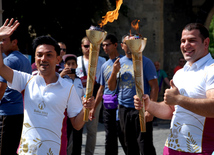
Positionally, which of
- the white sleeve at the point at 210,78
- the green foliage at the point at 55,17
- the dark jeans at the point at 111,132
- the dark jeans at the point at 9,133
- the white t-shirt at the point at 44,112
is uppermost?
the green foliage at the point at 55,17

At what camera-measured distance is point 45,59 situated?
380 cm

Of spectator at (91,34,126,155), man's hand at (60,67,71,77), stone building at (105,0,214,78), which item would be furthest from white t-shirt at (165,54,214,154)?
stone building at (105,0,214,78)

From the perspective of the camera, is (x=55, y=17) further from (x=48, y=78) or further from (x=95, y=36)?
(x=95, y=36)

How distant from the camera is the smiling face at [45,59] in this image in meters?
3.79

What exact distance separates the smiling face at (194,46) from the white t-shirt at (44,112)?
1.11 m

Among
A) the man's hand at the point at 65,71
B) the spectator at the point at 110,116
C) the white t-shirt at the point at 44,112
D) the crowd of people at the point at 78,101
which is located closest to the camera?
the crowd of people at the point at 78,101

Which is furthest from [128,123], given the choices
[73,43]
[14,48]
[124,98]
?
[73,43]

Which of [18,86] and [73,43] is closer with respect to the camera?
[18,86]

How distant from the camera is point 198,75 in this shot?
11.3 feet

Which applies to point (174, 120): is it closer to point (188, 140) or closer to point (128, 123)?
point (188, 140)

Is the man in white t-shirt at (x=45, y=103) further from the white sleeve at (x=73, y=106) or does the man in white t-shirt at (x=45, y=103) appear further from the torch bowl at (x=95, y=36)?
the torch bowl at (x=95, y=36)

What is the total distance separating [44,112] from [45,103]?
0.27 ft

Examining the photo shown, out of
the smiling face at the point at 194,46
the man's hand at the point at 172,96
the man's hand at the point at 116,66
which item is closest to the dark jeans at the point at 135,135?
the man's hand at the point at 116,66

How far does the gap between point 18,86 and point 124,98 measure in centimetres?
255
